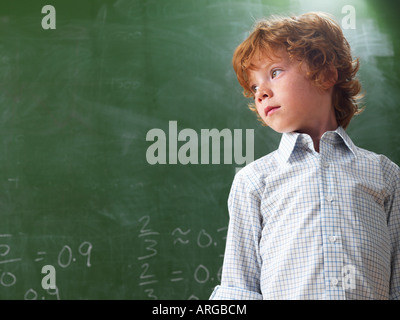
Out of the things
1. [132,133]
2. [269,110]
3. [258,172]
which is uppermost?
[132,133]

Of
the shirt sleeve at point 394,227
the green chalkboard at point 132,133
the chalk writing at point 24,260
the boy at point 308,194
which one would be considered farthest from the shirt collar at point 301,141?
the chalk writing at point 24,260

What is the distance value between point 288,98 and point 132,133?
1.42m

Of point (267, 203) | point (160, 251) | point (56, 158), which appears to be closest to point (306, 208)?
point (267, 203)

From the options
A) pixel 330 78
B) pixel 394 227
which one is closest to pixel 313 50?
pixel 330 78

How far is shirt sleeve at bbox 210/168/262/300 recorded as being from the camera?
0.90 m

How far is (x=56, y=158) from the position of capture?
231cm

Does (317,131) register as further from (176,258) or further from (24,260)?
(24,260)

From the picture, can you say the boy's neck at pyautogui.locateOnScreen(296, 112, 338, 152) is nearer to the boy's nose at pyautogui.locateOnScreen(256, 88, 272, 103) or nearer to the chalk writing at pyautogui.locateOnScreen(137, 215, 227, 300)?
the boy's nose at pyautogui.locateOnScreen(256, 88, 272, 103)

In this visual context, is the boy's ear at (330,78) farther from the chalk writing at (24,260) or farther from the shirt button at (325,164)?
the chalk writing at (24,260)

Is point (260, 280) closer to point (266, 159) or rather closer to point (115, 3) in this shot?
point (266, 159)

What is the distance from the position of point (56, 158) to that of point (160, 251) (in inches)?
25.9

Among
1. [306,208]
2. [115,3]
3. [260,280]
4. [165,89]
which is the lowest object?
[260,280]

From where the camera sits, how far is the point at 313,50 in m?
1.06

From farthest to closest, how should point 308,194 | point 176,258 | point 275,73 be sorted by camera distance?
1. point 176,258
2. point 275,73
3. point 308,194
